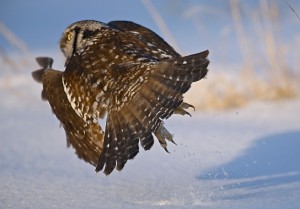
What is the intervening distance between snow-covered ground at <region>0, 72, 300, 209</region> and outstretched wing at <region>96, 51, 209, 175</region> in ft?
0.99

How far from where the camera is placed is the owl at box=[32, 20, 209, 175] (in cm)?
366

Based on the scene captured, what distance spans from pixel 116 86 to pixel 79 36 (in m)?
0.72

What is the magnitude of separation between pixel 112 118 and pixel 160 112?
10.6 inches

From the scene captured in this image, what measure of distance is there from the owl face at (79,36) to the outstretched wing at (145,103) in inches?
24.0

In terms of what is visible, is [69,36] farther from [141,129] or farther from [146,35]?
[141,129]

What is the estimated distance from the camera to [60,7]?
14.8 metres

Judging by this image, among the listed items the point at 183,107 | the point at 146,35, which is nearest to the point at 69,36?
the point at 146,35

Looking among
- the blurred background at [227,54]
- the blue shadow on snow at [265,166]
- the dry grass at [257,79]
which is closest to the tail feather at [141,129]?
the blue shadow on snow at [265,166]

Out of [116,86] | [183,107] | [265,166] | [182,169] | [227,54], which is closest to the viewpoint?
[116,86]

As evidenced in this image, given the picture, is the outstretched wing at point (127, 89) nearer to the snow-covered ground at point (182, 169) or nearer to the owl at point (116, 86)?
the owl at point (116, 86)

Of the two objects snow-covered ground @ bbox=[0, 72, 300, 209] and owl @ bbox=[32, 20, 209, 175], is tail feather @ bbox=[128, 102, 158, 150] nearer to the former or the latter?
owl @ bbox=[32, 20, 209, 175]

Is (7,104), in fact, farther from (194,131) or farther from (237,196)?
(237,196)

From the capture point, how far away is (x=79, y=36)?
442 centimetres

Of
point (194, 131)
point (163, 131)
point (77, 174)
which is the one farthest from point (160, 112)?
point (194, 131)
